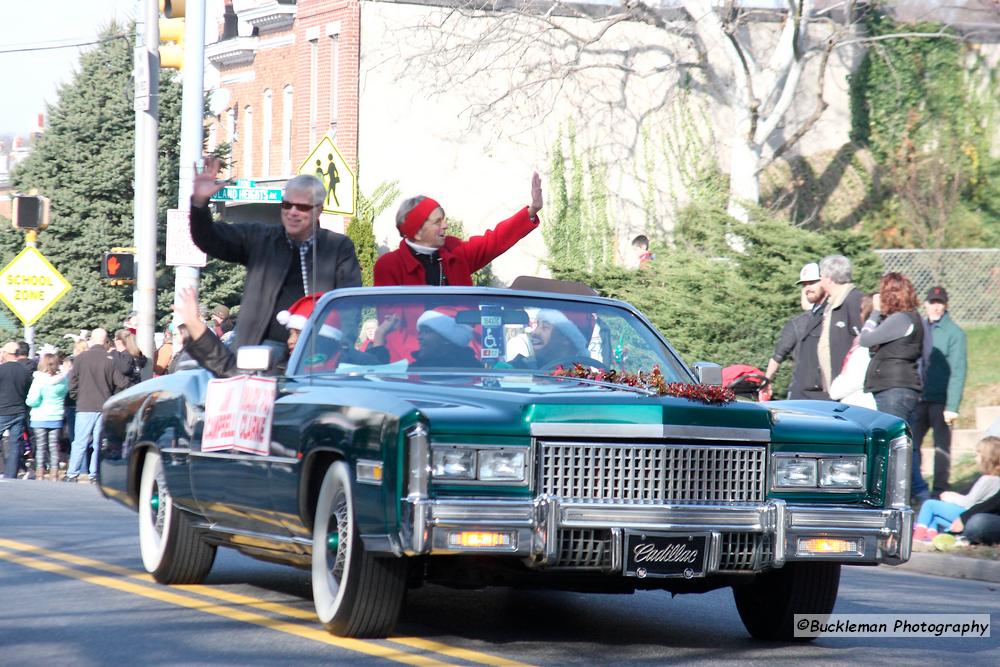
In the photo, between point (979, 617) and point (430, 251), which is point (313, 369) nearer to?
point (430, 251)

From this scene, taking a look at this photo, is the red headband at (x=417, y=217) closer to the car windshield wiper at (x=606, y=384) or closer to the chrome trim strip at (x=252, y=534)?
the chrome trim strip at (x=252, y=534)

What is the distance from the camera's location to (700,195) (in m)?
36.0

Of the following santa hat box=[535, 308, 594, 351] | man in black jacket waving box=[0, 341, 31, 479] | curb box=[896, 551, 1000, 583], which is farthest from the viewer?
man in black jacket waving box=[0, 341, 31, 479]

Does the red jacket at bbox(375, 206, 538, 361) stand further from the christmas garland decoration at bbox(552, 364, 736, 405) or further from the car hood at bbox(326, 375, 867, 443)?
the car hood at bbox(326, 375, 867, 443)

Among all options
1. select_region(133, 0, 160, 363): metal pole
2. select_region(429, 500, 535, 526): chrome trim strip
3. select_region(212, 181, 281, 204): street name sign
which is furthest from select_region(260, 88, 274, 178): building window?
select_region(429, 500, 535, 526): chrome trim strip

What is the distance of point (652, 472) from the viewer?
272 inches

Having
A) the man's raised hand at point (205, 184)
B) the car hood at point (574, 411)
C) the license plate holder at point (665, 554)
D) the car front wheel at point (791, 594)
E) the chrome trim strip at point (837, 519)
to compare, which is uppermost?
the man's raised hand at point (205, 184)

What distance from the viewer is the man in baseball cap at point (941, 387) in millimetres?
16047

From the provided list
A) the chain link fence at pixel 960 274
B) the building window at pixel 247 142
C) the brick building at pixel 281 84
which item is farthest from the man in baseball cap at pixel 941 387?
the building window at pixel 247 142

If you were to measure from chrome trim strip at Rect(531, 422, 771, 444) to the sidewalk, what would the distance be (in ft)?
17.1

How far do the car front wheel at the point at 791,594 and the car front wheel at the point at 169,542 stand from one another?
115 inches

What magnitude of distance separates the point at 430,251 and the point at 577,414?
11.5 ft

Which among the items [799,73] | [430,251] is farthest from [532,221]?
[799,73]

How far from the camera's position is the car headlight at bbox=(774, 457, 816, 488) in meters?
7.18
